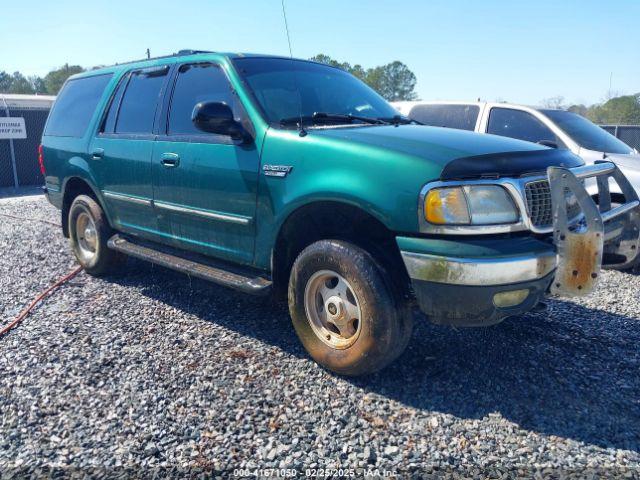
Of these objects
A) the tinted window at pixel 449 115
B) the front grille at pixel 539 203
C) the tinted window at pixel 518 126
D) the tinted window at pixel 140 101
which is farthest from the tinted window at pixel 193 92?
the tinted window at pixel 518 126

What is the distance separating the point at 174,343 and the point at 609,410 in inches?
109

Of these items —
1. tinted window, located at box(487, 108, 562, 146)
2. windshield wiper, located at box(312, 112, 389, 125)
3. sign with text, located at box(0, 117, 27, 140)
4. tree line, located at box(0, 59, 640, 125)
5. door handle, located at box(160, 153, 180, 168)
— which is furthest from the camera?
tree line, located at box(0, 59, 640, 125)

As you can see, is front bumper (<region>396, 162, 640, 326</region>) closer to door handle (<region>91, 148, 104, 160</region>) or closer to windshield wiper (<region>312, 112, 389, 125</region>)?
windshield wiper (<region>312, 112, 389, 125</region>)

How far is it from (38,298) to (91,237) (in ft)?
3.25

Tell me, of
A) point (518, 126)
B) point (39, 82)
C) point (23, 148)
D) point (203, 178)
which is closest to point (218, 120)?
point (203, 178)

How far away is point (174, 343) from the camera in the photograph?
4.02 metres

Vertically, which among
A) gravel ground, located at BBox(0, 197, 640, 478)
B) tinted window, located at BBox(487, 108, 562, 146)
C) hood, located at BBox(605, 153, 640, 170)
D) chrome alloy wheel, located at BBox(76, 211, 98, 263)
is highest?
tinted window, located at BBox(487, 108, 562, 146)

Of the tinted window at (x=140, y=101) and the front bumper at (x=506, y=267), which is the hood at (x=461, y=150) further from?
the tinted window at (x=140, y=101)

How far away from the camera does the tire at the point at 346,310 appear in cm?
316

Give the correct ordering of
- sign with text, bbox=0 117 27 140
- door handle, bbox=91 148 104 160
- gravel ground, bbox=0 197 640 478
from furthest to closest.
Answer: sign with text, bbox=0 117 27 140, door handle, bbox=91 148 104 160, gravel ground, bbox=0 197 640 478

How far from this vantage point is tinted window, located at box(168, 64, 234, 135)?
4.18 m

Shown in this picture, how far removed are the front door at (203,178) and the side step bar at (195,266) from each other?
10 centimetres

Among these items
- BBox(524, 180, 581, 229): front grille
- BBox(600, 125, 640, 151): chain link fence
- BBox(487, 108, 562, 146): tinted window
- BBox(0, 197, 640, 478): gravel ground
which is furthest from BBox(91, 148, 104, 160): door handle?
BBox(600, 125, 640, 151): chain link fence

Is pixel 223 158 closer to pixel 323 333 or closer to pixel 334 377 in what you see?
pixel 323 333
